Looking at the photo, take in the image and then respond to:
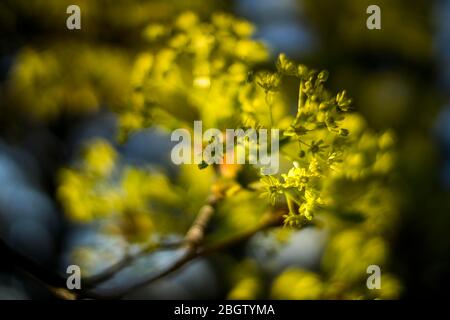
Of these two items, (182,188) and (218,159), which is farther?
(182,188)

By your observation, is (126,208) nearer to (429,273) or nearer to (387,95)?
(429,273)

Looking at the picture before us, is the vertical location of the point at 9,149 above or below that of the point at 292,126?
above

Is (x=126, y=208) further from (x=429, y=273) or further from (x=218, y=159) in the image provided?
(x=429, y=273)

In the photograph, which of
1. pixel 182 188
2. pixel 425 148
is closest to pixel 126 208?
pixel 182 188

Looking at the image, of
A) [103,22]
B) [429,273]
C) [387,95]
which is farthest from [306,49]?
[429,273]

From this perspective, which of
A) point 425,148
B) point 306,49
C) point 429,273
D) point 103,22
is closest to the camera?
point 429,273

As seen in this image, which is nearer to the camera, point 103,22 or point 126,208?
point 126,208

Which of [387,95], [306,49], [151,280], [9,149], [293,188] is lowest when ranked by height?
[151,280]

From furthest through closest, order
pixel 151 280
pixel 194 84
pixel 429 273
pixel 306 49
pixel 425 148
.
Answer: pixel 306 49, pixel 425 148, pixel 429 273, pixel 194 84, pixel 151 280

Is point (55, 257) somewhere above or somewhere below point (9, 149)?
below
